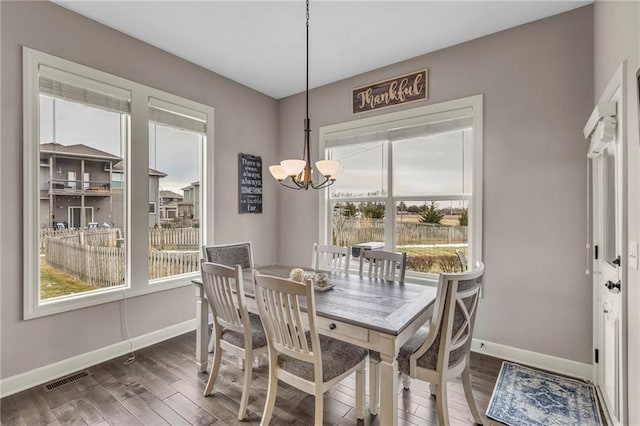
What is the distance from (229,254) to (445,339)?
2052mm

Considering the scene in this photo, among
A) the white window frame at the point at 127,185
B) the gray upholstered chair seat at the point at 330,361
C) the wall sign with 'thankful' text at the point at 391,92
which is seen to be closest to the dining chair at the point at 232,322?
the gray upholstered chair seat at the point at 330,361

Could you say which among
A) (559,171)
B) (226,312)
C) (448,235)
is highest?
(559,171)

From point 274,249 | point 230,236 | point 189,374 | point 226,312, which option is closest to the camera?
point 226,312

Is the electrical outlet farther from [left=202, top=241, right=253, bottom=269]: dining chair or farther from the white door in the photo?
[left=202, top=241, right=253, bottom=269]: dining chair

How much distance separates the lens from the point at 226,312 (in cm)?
213

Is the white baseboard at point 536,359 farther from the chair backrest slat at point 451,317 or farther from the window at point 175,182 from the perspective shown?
the window at point 175,182

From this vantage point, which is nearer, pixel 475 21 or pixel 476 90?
pixel 475 21

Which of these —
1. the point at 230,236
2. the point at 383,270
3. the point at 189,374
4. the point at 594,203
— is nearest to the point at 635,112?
the point at 594,203

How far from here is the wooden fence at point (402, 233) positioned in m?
3.21

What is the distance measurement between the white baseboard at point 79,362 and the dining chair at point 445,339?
2498mm

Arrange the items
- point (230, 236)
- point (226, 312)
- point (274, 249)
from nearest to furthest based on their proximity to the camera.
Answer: point (226, 312) < point (230, 236) < point (274, 249)

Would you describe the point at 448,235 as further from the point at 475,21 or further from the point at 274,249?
the point at 274,249

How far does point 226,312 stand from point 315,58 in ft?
8.90

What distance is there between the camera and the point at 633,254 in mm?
1534
